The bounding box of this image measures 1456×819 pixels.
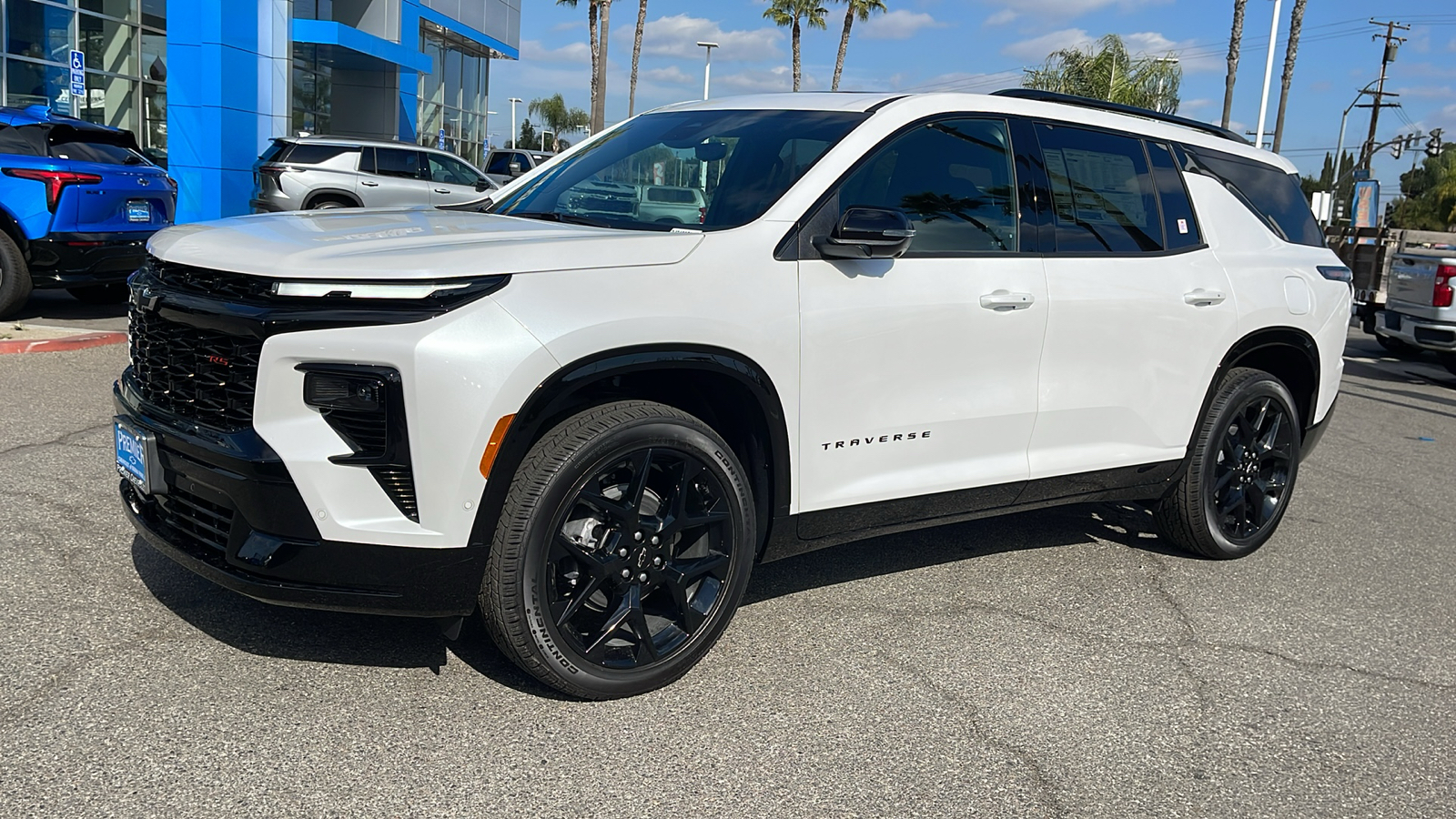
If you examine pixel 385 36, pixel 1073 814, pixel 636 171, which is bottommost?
pixel 1073 814

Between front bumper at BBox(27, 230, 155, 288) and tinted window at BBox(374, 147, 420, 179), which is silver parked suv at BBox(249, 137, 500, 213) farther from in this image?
front bumper at BBox(27, 230, 155, 288)

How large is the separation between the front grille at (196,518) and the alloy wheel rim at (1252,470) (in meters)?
4.01

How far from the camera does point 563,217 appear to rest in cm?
412

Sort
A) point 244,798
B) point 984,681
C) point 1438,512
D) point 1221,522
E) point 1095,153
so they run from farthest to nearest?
1. point 1438,512
2. point 1221,522
3. point 1095,153
4. point 984,681
5. point 244,798

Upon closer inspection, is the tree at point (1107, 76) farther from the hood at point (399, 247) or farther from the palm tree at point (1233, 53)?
the hood at point (399, 247)

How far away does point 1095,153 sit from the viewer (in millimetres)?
4676

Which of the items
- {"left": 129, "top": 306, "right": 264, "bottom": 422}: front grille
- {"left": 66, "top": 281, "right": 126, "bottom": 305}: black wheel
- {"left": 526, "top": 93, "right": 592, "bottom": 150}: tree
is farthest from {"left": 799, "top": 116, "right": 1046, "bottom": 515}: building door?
{"left": 526, "top": 93, "right": 592, "bottom": 150}: tree

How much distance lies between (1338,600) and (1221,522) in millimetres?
564

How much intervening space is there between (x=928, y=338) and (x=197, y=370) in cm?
223

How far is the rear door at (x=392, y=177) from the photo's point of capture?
702 inches

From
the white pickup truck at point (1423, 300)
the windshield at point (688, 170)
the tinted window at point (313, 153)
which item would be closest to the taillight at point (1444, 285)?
the white pickup truck at point (1423, 300)

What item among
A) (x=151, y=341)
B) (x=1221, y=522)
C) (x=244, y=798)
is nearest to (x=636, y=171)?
(x=151, y=341)

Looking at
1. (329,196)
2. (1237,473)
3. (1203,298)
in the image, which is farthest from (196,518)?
(329,196)

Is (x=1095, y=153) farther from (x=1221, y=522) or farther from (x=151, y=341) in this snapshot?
(x=151, y=341)
